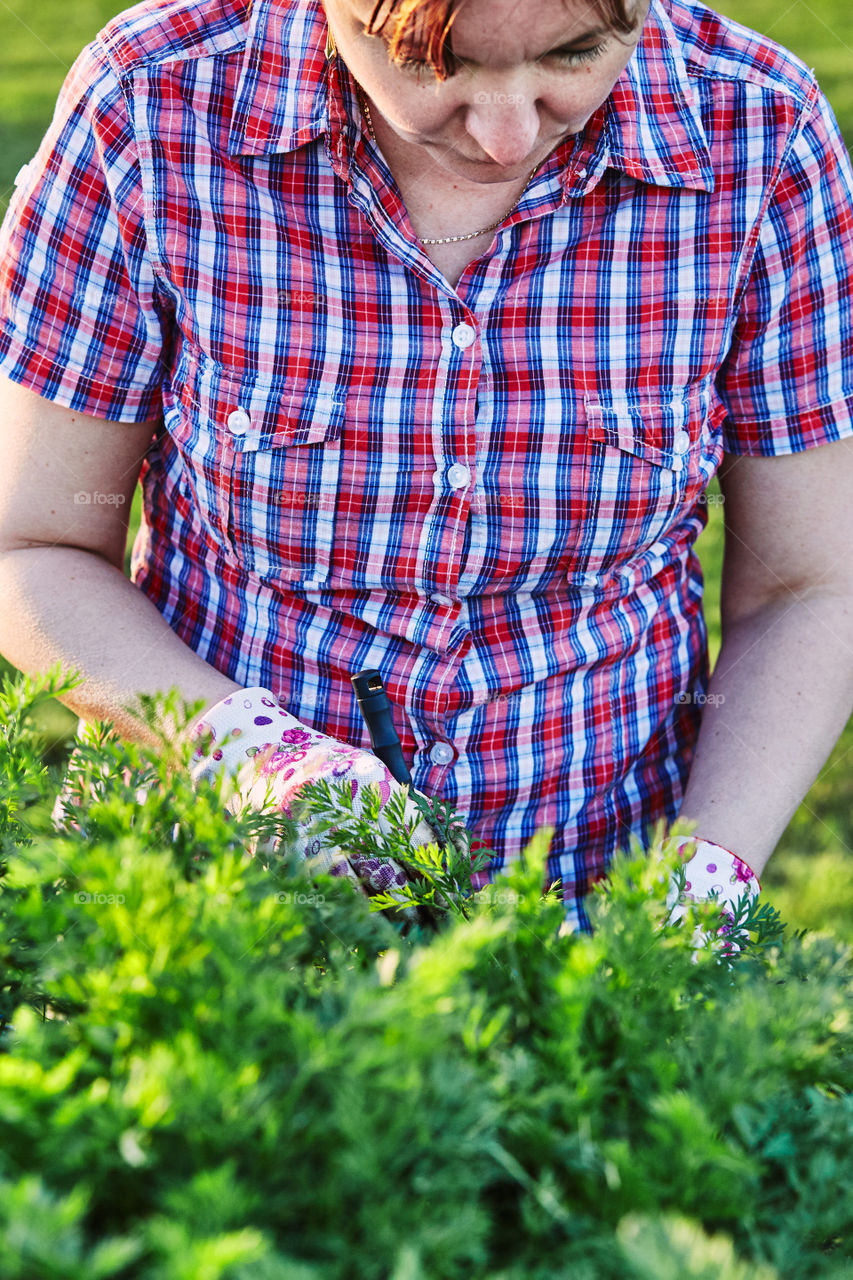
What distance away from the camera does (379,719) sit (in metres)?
1.42

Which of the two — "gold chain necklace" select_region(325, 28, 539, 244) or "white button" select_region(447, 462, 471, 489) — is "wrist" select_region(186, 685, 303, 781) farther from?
"gold chain necklace" select_region(325, 28, 539, 244)

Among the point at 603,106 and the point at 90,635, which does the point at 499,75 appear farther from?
the point at 90,635

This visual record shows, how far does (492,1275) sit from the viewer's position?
0.64 m

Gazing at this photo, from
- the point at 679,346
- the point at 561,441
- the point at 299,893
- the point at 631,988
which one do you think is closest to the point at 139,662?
the point at 561,441

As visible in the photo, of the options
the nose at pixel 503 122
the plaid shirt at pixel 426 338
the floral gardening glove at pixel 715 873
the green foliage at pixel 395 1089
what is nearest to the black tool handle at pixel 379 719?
the plaid shirt at pixel 426 338

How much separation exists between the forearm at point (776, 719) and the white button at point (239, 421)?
2.86ft

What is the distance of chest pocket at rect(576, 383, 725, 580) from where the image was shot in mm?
1632

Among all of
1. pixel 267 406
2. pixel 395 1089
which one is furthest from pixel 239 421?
pixel 395 1089

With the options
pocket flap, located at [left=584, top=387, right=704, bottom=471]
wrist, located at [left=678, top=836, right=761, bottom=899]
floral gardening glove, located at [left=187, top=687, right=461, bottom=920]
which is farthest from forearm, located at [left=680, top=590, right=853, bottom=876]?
floral gardening glove, located at [left=187, top=687, right=461, bottom=920]

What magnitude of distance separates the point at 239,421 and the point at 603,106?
2.14ft

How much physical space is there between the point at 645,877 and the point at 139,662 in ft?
3.14

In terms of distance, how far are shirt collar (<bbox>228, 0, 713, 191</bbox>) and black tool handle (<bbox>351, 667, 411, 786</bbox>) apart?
71 cm

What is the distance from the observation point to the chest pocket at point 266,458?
5.27ft

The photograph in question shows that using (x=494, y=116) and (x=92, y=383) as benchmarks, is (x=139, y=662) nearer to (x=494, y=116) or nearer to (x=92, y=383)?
(x=92, y=383)
